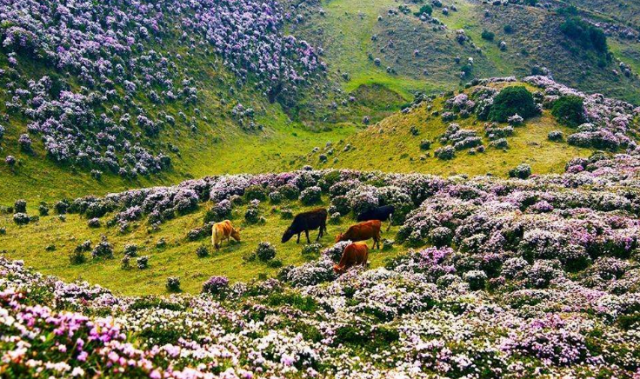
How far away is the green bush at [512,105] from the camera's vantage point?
65125mm

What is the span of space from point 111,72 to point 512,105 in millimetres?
65436

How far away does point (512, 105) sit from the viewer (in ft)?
216

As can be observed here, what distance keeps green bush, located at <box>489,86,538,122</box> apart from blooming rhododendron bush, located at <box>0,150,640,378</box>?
31349 millimetres

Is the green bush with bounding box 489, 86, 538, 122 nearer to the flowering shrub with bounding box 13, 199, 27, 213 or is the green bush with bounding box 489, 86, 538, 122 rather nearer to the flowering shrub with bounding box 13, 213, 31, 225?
the flowering shrub with bounding box 13, 213, 31, 225

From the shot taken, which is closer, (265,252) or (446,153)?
(265,252)

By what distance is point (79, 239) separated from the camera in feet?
127

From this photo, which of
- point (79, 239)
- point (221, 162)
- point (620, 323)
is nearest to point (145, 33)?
point (221, 162)

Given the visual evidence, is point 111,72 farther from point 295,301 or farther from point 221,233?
point 295,301

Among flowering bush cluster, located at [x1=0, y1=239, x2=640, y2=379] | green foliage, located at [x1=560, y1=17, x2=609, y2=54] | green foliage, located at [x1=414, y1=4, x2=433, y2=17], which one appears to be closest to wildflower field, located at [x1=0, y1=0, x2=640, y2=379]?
flowering bush cluster, located at [x1=0, y1=239, x2=640, y2=379]

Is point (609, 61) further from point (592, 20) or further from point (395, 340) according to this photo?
point (395, 340)

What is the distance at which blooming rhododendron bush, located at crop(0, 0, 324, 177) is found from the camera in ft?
214

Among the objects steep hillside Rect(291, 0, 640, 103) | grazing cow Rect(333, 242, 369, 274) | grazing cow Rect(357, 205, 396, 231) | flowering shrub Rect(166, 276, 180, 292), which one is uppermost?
steep hillside Rect(291, 0, 640, 103)

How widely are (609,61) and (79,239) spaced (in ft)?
516

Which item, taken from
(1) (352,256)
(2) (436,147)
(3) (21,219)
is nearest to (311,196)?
(1) (352,256)
